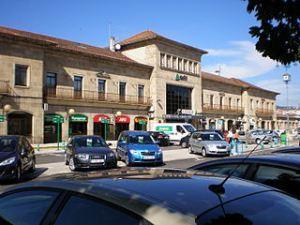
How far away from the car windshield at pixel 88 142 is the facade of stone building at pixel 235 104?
41.0m

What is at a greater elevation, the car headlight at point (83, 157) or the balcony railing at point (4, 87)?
the balcony railing at point (4, 87)

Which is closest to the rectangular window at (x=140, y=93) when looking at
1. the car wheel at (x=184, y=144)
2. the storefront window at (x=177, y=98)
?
the storefront window at (x=177, y=98)

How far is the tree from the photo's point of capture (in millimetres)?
6789

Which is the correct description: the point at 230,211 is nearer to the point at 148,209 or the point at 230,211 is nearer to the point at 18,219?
the point at 148,209

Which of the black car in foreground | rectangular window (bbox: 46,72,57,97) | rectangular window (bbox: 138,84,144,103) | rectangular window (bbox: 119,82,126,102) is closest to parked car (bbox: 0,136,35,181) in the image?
the black car in foreground

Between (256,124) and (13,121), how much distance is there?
51.8 meters

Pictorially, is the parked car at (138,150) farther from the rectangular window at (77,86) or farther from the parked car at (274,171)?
the rectangular window at (77,86)

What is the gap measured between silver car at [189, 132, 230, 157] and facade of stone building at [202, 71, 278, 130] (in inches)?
1262

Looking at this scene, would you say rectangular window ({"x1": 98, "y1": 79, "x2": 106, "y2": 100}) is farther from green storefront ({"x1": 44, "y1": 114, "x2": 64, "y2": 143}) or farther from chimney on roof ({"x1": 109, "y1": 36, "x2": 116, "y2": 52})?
chimney on roof ({"x1": 109, "y1": 36, "x2": 116, "y2": 52})

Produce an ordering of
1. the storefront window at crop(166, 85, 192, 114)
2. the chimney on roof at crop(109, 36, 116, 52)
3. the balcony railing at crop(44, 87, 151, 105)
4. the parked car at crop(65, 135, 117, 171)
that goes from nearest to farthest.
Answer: the parked car at crop(65, 135, 117, 171), the balcony railing at crop(44, 87, 151, 105), the storefront window at crop(166, 85, 192, 114), the chimney on roof at crop(109, 36, 116, 52)

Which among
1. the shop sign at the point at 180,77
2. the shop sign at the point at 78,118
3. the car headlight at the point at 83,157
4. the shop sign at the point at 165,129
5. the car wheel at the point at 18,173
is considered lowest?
the car wheel at the point at 18,173

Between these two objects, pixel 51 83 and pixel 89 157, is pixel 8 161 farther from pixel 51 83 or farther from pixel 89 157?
pixel 51 83

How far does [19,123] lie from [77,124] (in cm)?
662

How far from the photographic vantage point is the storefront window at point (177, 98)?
49.1 meters
